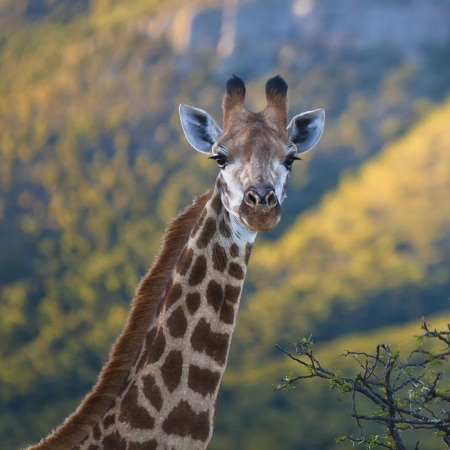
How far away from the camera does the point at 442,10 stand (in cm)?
16388

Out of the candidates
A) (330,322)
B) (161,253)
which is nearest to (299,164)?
(330,322)

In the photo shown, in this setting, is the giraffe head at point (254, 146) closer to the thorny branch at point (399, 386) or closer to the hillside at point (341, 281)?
the thorny branch at point (399, 386)

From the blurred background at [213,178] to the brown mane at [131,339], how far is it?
267 ft

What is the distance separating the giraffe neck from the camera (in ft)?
23.6

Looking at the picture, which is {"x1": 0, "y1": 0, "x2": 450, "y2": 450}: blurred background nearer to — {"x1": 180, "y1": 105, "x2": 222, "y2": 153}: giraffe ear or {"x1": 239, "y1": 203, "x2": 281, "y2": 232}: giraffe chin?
{"x1": 180, "y1": 105, "x2": 222, "y2": 153}: giraffe ear


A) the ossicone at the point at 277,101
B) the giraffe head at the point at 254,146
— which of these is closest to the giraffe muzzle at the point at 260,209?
the giraffe head at the point at 254,146

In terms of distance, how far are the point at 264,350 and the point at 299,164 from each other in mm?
32867

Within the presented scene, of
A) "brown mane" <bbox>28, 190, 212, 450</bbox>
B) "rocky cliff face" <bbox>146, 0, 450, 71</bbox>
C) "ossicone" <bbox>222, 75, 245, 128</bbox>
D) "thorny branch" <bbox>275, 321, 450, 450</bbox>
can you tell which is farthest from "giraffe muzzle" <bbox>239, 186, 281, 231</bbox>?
"rocky cliff face" <bbox>146, 0, 450, 71</bbox>

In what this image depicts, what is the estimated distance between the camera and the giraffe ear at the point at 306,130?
29.9 ft

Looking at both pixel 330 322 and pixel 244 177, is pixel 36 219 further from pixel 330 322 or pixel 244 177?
pixel 244 177

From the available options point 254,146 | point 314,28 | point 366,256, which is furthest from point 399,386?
point 314,28

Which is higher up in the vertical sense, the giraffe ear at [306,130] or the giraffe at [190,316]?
the giraffe ear at [306,130]

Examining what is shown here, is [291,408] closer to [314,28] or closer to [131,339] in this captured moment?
[314,28]

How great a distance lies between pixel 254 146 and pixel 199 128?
1.14 metres
